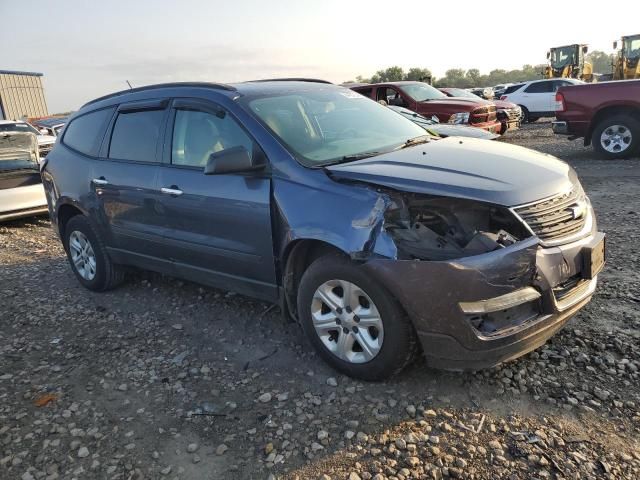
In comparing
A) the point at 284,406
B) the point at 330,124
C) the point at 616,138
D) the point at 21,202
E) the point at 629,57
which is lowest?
the point at 284,406

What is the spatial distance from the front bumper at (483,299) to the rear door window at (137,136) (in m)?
2.33

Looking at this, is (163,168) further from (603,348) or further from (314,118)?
(603,348)

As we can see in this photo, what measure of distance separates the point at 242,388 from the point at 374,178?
154cm

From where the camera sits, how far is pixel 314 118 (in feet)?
13.2

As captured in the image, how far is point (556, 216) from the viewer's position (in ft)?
10.1

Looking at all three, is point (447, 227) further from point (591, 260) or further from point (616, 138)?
point (616, 138)

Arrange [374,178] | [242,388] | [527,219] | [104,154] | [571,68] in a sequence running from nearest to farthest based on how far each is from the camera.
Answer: [527,219], [374,178], [242,388], [104,154], [571,68]

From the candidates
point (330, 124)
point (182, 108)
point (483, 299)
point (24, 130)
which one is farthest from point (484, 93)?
point (483, 299)

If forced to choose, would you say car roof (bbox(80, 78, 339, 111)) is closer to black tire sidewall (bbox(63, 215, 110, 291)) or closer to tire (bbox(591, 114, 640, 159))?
black tire sidewall (bbox(63, 215, 110, 291))

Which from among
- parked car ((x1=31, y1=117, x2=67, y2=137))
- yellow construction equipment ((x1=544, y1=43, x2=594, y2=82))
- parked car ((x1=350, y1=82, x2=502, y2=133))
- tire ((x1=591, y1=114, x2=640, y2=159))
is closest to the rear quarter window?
parked car ((x1=350, y1=82, x2=502, y2=133))

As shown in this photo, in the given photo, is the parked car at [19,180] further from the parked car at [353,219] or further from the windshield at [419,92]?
the windshield at [419,92]

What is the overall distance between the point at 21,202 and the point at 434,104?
8601 millimetres

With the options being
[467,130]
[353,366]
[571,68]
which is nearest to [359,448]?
[353,366]

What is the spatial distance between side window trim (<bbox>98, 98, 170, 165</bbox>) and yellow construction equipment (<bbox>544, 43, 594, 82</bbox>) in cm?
2566
